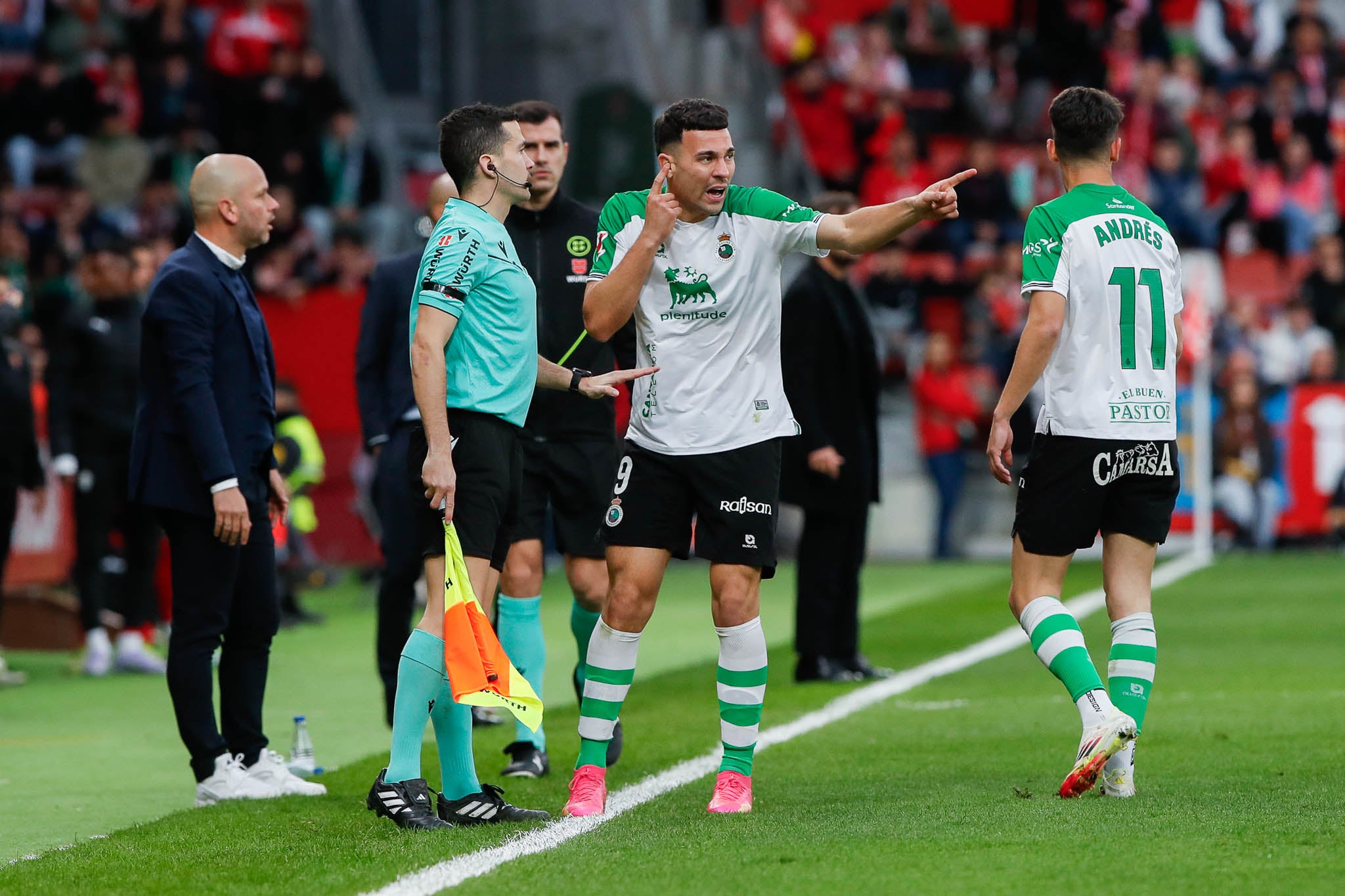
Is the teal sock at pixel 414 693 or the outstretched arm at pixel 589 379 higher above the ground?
the outstretched arm at pixel 589 379

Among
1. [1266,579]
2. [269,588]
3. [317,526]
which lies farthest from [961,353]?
[269,588]

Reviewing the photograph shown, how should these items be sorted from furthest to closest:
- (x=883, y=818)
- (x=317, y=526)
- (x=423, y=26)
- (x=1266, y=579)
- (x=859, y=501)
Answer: (x=423, y=26), (x=317, y=526), (x=1266, y=579), (x=859, y=501), (x=883, y=818)

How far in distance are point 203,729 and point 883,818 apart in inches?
96.3

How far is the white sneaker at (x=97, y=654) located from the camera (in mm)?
10773

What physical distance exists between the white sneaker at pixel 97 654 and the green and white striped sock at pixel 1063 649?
637 centimetres

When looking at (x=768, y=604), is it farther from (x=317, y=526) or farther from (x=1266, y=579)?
(x=317, y=526)

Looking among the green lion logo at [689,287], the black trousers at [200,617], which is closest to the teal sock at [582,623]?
the black trousers at [200,617]

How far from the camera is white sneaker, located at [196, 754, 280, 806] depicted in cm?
655

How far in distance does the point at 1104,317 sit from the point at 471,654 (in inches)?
89.1

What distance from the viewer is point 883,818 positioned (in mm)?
5691

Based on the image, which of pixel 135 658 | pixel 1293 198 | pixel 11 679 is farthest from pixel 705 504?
pixel 1293 198

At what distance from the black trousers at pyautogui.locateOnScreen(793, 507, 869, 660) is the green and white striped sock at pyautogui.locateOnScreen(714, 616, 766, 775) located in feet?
12.2

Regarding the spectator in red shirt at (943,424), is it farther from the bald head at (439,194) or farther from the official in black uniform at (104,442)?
the bald head at (439,194)

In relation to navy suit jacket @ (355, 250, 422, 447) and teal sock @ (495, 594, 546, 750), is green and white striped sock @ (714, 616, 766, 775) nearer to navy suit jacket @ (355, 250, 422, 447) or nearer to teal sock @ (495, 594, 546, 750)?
teal sock @ (495, 594, 546, 750)
